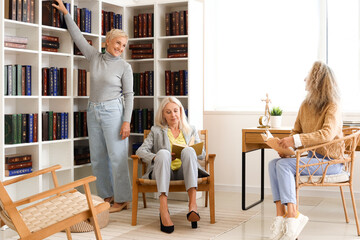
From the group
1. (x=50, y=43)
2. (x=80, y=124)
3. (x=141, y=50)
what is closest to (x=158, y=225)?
(x=80, y=124)

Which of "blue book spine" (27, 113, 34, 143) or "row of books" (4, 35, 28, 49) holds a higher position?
"row of books" (4, 35, 28, 49)

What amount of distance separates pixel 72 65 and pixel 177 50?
1077mm

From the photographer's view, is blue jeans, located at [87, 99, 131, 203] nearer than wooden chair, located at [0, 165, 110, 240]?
No

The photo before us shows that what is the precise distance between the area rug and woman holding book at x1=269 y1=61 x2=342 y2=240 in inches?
22.1

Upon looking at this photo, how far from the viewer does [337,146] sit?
341 centimetres

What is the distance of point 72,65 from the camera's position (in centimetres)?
437

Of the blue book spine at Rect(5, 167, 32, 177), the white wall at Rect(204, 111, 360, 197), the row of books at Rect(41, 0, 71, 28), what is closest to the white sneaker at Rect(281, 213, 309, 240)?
the white wall at Rect(204, 111, 360, 197)

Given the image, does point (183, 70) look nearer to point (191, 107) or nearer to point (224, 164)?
point (191, 107)

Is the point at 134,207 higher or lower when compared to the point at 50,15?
lower

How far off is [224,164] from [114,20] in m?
1.92

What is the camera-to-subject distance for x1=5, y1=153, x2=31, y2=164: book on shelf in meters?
3.85

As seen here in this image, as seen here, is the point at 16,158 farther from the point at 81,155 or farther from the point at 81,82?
the point at 81,82

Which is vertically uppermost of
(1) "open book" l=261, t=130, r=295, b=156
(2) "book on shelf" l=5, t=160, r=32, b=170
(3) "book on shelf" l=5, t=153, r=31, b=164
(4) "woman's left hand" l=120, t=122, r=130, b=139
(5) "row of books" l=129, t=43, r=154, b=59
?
(5) "row of books" l=129, t=43, r=154, b=59

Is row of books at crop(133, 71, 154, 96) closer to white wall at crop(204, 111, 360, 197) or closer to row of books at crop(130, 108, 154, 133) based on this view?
row of books at crop(130, 108, 154, 133)
